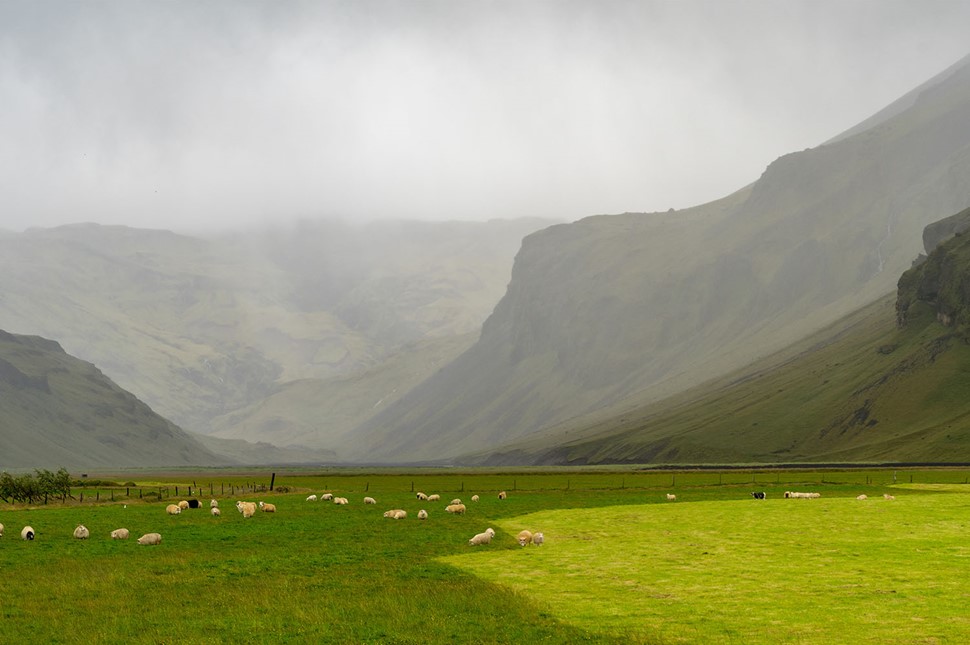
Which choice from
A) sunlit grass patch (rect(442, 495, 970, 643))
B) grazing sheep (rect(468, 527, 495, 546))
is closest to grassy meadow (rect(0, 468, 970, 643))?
sunlit grass patch (rect(442, 495, 970, 643))

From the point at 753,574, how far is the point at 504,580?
29.5ft

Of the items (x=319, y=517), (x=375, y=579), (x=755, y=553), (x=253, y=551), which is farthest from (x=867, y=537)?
(x=319, y=517)

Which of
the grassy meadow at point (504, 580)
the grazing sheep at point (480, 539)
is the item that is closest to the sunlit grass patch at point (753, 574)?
the grassy meadow at point (504, 580)

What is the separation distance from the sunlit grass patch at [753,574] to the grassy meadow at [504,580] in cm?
12

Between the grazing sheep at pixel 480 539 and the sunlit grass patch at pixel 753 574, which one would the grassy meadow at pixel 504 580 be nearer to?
the sunlit grass patch at pixel 753 574

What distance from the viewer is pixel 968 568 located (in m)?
35.2

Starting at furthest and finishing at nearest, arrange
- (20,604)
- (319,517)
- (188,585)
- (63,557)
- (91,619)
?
(319,517) → (63,557) → (188,585) → (20,604) → (91,619)

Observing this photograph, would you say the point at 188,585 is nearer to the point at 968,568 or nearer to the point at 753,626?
the point at 753,626

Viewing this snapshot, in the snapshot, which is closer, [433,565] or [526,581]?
[526,581]

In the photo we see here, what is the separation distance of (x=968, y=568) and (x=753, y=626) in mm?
13237

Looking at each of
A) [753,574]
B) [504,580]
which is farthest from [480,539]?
[753,574]

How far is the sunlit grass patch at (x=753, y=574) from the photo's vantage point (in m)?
26.8

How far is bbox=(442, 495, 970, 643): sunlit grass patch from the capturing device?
26.8m

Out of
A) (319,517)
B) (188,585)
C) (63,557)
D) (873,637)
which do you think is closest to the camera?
(873,637)
